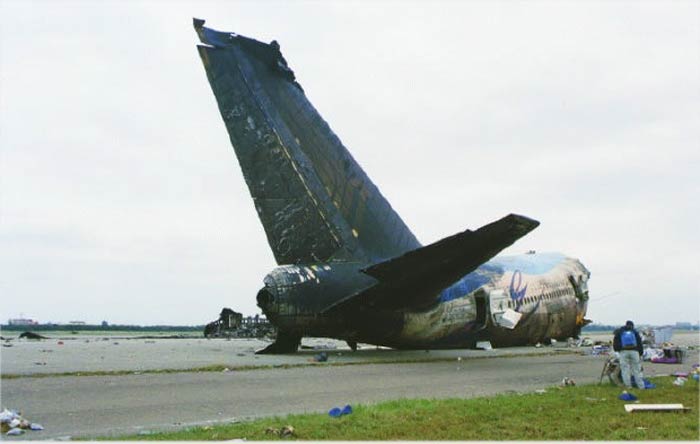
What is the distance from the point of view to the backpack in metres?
12.5

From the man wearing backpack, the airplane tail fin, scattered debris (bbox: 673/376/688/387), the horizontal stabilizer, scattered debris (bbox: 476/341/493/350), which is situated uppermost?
the airplane tail fin

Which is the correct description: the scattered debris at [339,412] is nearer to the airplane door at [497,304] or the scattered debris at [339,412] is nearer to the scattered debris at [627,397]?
the scattered debris at [627,397]

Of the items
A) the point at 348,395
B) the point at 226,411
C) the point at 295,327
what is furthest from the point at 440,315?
the point at 226,411

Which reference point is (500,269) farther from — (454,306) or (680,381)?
(680,381)

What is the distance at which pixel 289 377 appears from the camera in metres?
13.9

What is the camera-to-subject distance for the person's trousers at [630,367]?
40.3ft

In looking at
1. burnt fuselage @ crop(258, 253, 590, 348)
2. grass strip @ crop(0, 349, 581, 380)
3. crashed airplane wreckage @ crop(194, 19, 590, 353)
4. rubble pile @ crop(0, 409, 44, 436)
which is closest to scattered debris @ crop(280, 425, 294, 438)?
rubble pile @ crop(0, 409, 44, 436)

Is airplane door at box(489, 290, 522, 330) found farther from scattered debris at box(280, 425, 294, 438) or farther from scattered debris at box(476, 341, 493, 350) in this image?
scattered debris at box(280, 425, 294, 438)

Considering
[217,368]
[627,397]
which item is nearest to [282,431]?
[627,397]

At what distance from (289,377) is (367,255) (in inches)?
315

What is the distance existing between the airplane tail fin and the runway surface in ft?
16.1

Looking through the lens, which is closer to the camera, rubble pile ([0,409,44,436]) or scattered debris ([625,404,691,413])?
rubble pile ([0,409,44,436])

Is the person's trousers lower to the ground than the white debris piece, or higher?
lower

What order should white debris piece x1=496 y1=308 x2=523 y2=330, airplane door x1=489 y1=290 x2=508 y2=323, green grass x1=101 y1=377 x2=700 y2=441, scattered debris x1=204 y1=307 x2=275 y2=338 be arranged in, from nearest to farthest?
green grass x1=101 y1=377 x2=700 y2=441 → airplane door x1=489 y1=290 x2=508 y2=323 → white debris piece x1=496 y1=308 x2=523 y2=330 → scattered debris x1=204 y1=307 x2=275 y2=338
